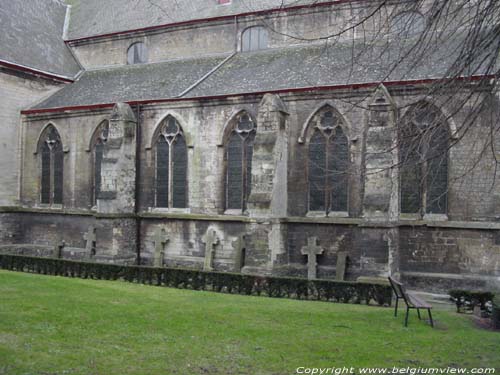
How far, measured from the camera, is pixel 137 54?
25.3 m

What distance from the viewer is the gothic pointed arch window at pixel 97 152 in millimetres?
21922

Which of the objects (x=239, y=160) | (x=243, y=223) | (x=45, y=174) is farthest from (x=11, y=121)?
(x=243, y=223)

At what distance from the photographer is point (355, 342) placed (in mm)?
9203

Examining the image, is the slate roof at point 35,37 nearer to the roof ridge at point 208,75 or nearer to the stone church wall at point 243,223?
the stone church wall at point 243,223

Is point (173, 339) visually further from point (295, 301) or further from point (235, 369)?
point (295, 301)

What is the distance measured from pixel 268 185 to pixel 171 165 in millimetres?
4834

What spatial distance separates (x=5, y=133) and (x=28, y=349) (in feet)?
56.9

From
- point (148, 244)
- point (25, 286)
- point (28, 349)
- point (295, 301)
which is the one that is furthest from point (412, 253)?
point (28, 349)

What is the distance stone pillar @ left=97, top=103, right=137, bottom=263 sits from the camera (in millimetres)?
19766

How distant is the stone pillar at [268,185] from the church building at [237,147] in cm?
5

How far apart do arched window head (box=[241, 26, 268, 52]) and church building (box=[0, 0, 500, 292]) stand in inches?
1.9

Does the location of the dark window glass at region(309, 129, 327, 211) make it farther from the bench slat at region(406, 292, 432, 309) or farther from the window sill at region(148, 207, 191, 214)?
the bench slat at region(406, 292, 432, 309)

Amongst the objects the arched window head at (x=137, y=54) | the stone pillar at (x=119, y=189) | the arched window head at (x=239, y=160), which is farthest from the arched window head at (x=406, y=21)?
the arched window head at (x=137, y=54)

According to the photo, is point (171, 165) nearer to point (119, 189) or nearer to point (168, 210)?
point (168, 210)
